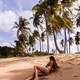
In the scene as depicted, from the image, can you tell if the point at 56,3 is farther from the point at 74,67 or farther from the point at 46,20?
the point at 74,67

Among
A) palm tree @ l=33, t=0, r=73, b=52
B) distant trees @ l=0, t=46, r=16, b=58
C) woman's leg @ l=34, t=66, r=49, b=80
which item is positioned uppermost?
palm tree @ l=33, t=0, r=73, b=52

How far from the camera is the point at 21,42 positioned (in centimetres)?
5541

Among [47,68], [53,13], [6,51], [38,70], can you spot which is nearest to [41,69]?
[38,70]

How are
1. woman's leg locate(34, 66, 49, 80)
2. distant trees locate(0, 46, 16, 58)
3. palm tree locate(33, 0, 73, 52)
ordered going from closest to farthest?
woman's leg locate(34, 66, 49, 80) → palm tree locate(33, 0, 73, 52) → distant trees locate(0, 46, 16, 58)

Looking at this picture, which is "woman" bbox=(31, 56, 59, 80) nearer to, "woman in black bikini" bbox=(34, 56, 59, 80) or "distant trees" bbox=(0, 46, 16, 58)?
"woman in black bikini" bbox=(34, 56, 59, 80)

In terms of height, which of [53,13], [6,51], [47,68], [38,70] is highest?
[53,13]

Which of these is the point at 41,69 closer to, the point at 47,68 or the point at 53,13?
the point at 47,68

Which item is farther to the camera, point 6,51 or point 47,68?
point 6,51

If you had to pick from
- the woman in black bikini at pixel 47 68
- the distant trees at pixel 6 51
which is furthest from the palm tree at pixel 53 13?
the woman in black bikini at pixel 47 68

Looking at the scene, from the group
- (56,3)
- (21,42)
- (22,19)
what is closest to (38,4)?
(56,3)

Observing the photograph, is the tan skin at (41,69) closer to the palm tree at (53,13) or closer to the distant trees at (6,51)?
the palm tree at (53,13)

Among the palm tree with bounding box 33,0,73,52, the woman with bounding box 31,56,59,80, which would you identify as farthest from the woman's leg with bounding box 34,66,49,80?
the palm tree with bounding box 33,0,73,52

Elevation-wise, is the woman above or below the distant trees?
below

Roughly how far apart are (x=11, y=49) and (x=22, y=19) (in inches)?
522
